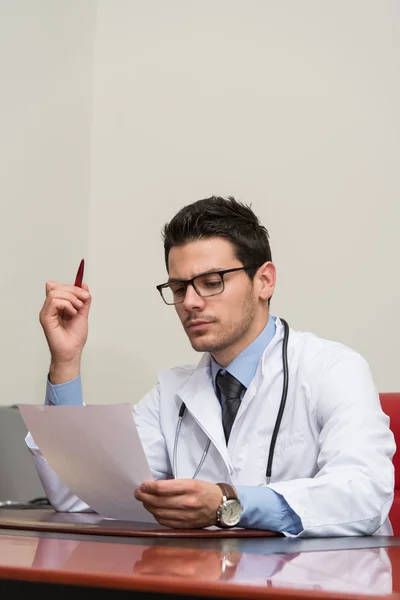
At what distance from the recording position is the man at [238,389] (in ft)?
4.66

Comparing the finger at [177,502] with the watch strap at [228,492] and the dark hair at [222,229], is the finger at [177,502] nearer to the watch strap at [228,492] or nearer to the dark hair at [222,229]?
the watch strap at [228,492]

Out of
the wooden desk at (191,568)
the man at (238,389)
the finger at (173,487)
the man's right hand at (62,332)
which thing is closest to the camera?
the wooden desk at (191,568)

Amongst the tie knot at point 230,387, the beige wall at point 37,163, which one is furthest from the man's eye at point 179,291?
the beige wall at point 37,163

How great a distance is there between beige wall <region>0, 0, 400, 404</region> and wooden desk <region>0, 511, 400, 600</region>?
1.45 meters

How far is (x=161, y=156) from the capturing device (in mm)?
Result: 2834

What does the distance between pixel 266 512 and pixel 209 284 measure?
26.4 inches

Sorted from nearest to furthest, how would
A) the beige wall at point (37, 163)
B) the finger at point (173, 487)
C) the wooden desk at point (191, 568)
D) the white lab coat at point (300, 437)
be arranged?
the wooden desk at point (191, 568)
the finger at point (173, 487)
the white lab coat at point (300, 437)
the beige wall at point (37, 163)

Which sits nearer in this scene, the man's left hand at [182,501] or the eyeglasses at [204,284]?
the man's left hand at [182,501]

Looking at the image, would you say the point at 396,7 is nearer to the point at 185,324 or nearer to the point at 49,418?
the point at 185,324

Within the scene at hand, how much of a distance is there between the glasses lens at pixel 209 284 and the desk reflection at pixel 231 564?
85cm

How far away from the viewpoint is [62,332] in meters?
1.85

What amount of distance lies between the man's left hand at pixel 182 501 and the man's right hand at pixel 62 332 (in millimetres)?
680

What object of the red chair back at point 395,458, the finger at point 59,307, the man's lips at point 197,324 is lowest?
the red chair back at point 395,458

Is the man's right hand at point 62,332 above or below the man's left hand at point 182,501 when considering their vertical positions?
above
